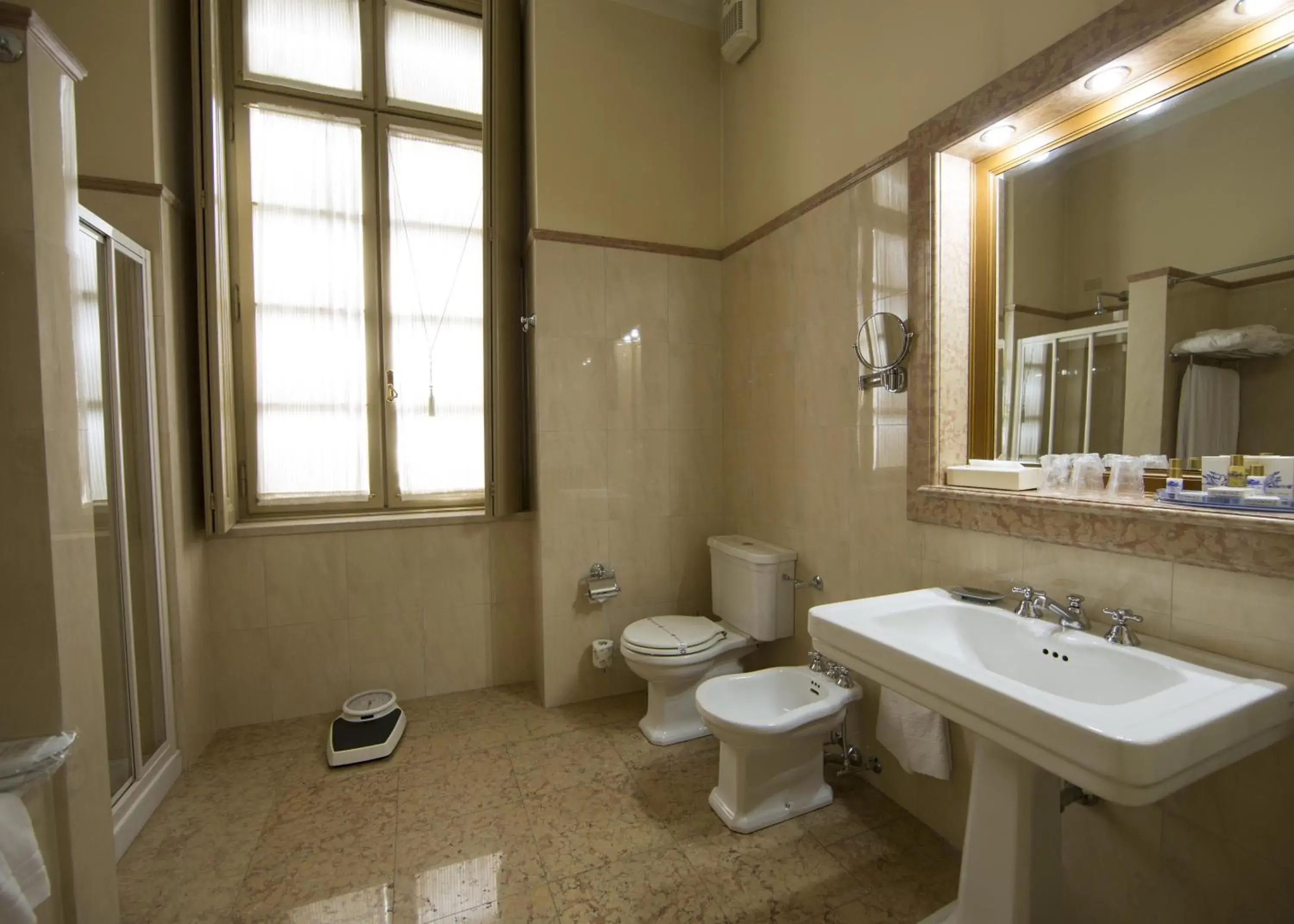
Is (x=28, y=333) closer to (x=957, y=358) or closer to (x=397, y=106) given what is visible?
(x=397, y=106)

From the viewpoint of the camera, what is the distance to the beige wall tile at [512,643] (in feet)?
8.75

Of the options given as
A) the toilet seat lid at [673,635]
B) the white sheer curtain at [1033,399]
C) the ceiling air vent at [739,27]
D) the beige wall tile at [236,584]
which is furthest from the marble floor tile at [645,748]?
the ceiling air vent at [739,27]

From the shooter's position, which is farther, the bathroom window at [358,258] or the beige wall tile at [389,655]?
the beige wall tile at [389,655]

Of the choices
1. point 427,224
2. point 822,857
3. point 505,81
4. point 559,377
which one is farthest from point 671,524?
point 505,81

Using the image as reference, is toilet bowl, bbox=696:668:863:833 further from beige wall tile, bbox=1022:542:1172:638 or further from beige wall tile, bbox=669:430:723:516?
beige wall tile, bbox=669:430:723:516

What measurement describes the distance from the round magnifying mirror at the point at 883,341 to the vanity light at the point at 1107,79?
65cm

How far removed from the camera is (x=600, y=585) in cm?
246

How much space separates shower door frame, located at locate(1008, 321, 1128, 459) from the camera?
1.39m

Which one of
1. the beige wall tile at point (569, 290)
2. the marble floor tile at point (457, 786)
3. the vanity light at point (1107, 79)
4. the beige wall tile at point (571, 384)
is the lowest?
the marble floor tile at point (457, 786)

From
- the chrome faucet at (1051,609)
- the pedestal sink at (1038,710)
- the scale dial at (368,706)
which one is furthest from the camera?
the scale dial at (368,706)

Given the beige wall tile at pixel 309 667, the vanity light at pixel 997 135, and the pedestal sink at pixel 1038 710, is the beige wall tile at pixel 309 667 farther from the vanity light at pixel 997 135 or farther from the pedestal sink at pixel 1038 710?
the vanity light at pixel 997 135

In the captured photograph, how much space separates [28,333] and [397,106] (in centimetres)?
200

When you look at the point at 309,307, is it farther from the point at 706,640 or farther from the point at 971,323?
the point at 971,323

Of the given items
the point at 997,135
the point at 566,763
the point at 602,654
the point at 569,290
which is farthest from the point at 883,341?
the point at 566,763
